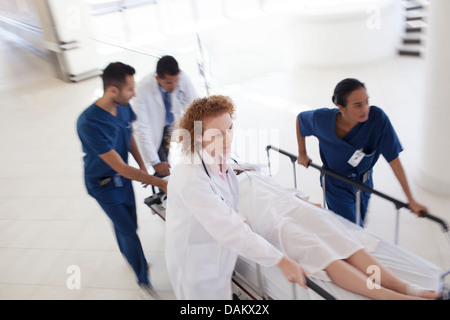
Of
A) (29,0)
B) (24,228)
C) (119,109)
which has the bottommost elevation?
(24,228)

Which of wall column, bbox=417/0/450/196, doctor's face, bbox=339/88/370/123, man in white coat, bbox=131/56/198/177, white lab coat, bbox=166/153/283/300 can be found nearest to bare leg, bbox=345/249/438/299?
white lab coat, bbox=166/153/283/300

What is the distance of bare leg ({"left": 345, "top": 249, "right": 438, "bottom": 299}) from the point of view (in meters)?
1.87

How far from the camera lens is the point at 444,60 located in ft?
10.2

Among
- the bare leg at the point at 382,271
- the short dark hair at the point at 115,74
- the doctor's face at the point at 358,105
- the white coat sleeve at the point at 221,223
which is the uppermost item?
the short dark hair at the point at 115,74

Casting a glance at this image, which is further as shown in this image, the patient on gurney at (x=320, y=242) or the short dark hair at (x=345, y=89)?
the short dark hair at (x=345, y=89)

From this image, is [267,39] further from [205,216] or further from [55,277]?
[205,216]

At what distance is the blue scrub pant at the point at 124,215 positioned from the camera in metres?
2.47

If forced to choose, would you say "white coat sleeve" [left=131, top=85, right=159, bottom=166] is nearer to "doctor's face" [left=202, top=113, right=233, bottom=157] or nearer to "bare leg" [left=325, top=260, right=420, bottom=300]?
"doctor's face" [left=202, top=113, right=233, bottom=157]

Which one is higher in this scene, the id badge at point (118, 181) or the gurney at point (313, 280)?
the id badge at point (118, 181)

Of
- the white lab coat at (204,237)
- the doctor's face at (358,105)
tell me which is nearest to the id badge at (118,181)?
the white lab coat at (204,237)

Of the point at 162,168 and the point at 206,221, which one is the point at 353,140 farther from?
the point at 162,168

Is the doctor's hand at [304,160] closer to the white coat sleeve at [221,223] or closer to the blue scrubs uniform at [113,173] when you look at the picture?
the white coat sleeve at [221,223]
